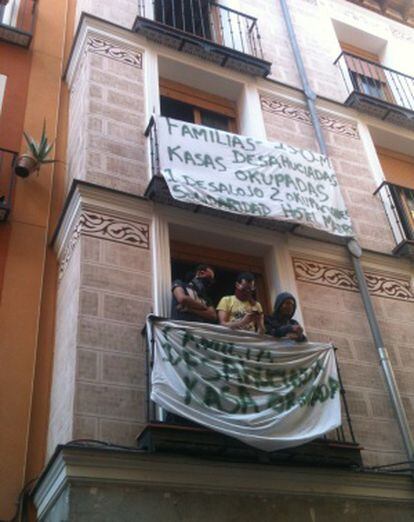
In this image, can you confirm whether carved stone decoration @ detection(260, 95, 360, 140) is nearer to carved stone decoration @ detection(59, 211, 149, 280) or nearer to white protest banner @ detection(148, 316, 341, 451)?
carved stone decoration @ detection(59, 211, 149, 280)

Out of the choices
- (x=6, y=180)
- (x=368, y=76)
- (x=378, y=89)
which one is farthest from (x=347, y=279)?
(x=368, y=76)

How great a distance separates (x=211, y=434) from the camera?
6.07 metres

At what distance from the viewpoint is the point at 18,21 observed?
34.4 feet

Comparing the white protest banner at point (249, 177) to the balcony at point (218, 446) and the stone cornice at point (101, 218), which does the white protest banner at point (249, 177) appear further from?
the balcony at point (218, 446)

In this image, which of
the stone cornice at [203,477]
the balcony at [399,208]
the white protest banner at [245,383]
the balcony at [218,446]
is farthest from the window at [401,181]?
the stone cornice at [203,477]

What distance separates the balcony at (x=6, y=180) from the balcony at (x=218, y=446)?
2.77 m

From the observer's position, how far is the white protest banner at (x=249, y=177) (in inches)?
327

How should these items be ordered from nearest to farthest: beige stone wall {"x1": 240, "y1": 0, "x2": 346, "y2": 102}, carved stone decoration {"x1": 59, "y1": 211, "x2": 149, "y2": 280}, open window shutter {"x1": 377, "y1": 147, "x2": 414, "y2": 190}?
1. carved stone decoration {"x1": 59, "y1": 211, "x2": 149, "y2": 280}
2. open window shutter {"x1": 377, "y1": 147, "x2": 414, "y2": 190}
3. beige stone wall {"x1": 240, "y1": 0, "x2": 346, "y2": 102}

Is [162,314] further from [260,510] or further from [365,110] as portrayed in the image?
[365,110]

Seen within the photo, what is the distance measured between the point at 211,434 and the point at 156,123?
431 cm

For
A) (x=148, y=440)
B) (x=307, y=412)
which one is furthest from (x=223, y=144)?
(x=148, y=440)

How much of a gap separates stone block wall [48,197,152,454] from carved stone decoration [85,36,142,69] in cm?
306

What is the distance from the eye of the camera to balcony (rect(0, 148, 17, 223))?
8.05 m

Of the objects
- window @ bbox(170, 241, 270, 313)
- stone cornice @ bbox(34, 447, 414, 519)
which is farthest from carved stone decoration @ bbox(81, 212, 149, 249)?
stone cornice @ bbox(34, 447, 414, 519)
